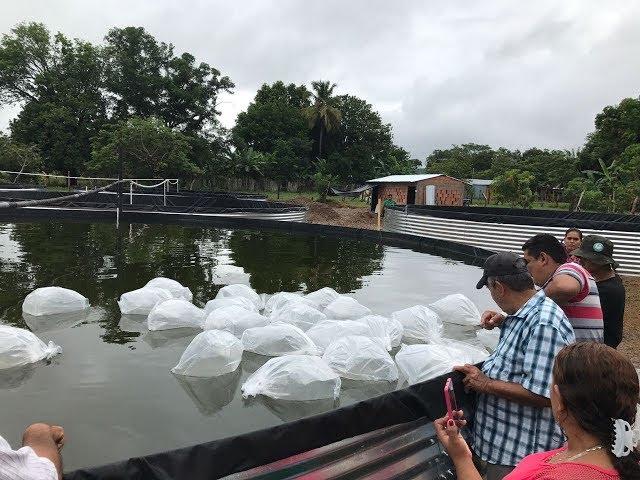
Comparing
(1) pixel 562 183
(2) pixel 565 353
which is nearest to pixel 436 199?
(1) pixel 562 183

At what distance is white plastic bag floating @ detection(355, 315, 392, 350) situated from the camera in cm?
458

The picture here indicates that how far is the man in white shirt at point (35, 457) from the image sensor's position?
4.30 ft

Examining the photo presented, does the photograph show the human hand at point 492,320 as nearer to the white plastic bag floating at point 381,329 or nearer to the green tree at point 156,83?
the white plastic bag floating at point 381,329

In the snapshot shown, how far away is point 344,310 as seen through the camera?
5438 mm

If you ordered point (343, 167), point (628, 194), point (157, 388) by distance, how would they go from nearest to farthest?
1. point (157, 388)
2. point (628, 194)
3. point (343, 167)

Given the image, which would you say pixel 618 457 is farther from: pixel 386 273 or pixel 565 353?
pixel 386 273

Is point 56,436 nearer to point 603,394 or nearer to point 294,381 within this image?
point 603,394

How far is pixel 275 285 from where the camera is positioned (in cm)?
753

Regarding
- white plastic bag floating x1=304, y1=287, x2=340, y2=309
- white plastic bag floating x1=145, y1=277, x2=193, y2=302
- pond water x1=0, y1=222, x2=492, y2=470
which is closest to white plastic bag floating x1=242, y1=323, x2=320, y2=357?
pond water x1=0, y1=222, x2=492, y2=470

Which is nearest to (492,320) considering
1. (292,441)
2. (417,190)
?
(292,441)

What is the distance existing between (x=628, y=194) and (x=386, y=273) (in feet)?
63.3

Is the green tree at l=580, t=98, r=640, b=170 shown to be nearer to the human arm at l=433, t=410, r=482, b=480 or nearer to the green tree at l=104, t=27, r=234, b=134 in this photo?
the green tree at l=104, t=27, r=234, b=134

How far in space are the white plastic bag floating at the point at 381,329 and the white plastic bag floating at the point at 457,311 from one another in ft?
4.07

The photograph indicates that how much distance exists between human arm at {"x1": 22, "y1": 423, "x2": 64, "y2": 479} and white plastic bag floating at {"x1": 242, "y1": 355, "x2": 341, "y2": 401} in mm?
1853
